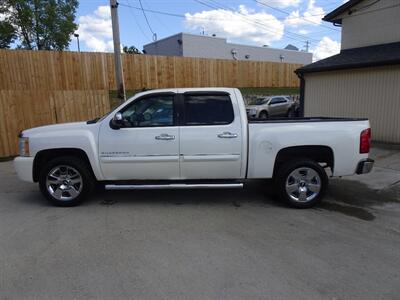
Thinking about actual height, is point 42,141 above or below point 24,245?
above

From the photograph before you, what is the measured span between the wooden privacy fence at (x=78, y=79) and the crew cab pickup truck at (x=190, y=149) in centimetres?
521

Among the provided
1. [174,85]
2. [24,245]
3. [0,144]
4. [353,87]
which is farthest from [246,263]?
[174,85]

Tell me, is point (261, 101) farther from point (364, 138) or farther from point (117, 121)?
point (117, 121)

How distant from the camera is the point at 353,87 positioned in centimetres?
1169

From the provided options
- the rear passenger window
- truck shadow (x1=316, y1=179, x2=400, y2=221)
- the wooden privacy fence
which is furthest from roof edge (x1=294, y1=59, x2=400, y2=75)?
the rear passenger window

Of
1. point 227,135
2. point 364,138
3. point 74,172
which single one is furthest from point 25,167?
point 364,138

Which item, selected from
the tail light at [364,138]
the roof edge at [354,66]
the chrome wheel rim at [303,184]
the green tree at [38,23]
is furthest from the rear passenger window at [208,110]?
the green tree at [38,23]

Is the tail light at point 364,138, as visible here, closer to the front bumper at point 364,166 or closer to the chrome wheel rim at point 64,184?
the front bumper at point 364,166

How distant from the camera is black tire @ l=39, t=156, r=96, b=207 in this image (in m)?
5.28

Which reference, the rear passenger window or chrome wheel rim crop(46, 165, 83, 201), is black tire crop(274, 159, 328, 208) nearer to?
the rear passenger window

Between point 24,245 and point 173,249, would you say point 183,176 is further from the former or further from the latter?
point 24,245

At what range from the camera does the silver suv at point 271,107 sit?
1880cm

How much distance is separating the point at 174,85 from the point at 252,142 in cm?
1202

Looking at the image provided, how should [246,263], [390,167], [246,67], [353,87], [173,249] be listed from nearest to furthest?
[246,263], [173,249], [390,167], [353,87], [246,67]
